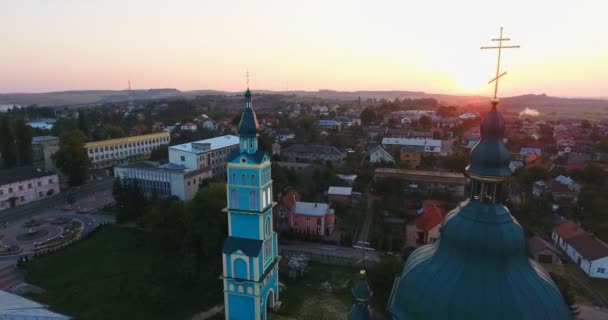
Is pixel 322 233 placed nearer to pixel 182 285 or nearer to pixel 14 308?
pixel 182 285

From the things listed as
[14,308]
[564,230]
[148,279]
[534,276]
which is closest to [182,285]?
[148,279]

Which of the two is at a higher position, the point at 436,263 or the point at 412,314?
the point at 436,263

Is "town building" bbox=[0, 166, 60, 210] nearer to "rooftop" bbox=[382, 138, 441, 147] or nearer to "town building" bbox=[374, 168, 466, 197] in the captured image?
"town building" bbox=[374, 168, 466, 197]

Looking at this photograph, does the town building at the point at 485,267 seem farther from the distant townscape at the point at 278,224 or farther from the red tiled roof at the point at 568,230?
the red tiled roof at the point at 568,230

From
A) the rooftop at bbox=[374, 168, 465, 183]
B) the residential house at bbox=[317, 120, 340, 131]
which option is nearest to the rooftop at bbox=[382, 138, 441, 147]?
the rooftop at bbox=[374, 168, 465, 183]

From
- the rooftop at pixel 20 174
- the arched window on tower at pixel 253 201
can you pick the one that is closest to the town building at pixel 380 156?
the arched window on tower at pixel 253 201

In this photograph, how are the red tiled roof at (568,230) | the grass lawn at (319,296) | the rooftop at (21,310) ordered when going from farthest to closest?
the red tiled roof at (568,230)
the grass lawn at (319,296)
the rooftop at (21,310)

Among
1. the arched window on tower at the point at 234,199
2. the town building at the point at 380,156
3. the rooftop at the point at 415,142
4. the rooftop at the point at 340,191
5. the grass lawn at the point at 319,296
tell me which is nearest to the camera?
the arched window on tower at the point at 234,199
